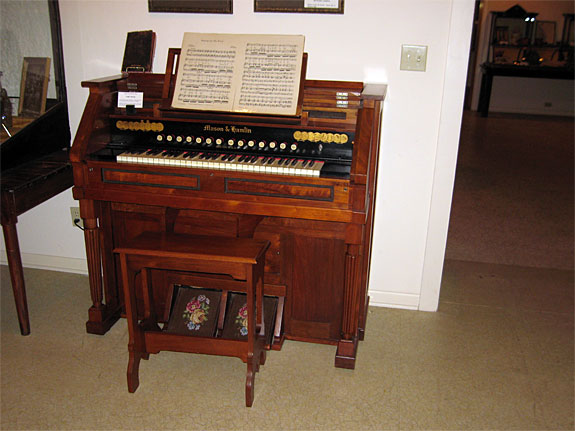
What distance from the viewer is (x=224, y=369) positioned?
2.19 meters

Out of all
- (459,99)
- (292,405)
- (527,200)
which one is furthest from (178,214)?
(527,200)

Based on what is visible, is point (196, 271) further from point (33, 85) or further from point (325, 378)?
point (33, 85)

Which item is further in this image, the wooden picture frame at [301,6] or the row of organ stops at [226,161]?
the wooden picture frame at [301,6]

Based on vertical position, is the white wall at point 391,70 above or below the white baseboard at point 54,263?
above

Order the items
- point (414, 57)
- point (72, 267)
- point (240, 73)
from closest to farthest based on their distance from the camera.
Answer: point (240, 73) → point (414, 57) → point (72, 267)

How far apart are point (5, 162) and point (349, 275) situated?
152 centimetres

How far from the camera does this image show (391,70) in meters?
2.32

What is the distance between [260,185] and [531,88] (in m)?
8.29

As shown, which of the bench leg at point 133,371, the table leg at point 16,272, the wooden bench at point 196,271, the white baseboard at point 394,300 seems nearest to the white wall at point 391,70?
the white baseboard at point 394,300

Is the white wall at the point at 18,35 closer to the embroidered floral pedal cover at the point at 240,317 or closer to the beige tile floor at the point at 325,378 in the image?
the beige tile floor at the point at 325,378

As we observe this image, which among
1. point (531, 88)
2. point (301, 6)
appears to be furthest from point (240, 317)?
point (531, 88)

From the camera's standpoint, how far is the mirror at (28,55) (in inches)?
95.2

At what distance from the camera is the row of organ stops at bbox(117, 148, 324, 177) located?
1.94 meters

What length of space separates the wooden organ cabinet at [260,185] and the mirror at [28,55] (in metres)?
0.47
